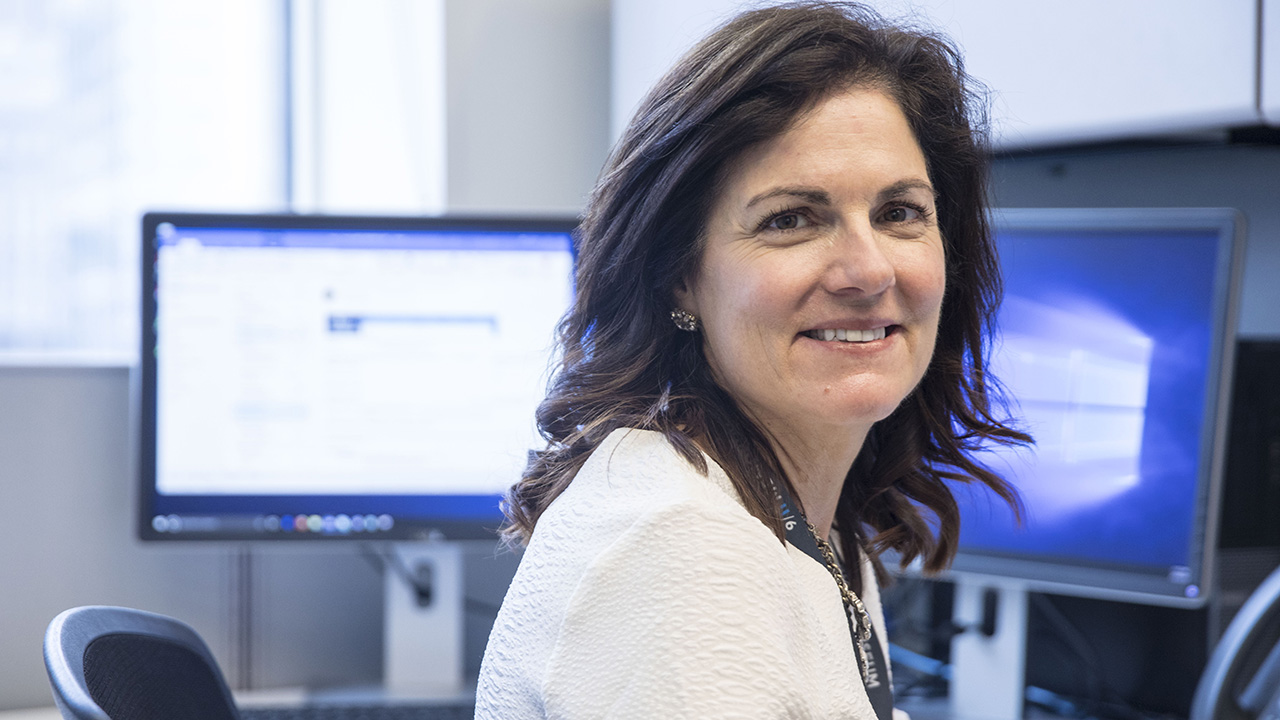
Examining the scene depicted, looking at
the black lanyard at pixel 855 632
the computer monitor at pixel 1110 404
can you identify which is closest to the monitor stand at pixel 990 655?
the computer monitor at pixel 1110 404

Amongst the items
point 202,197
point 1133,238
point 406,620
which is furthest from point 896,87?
point 202,197

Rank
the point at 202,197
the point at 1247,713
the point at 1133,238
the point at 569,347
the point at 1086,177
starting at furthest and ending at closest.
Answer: the point at 202,197 → the point at 1086,177 → the point at 1133,238 → the point at 1247,713 → the point at 569,347

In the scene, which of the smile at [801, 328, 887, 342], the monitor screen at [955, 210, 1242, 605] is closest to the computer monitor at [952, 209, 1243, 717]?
the monitor screen at [955, 210, 1242, 605]

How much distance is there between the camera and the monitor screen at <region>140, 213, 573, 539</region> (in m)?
1.19

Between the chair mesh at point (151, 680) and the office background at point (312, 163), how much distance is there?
476 millimetres

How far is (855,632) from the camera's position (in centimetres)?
81

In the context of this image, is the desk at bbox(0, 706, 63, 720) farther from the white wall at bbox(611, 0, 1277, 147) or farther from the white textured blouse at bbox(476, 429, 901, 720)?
the white wall at bbox(611, 0, 1277, 147)

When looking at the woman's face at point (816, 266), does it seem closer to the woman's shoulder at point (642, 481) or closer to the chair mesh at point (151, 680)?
the woman's shoulder at point (642, 481)

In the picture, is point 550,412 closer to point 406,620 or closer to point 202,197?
point 406,620

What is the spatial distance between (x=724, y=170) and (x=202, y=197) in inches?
58.0

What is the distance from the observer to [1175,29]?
94cm

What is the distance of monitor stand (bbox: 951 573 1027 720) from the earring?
0.58 metres

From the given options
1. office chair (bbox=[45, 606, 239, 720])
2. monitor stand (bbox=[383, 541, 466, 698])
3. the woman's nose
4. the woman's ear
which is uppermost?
the woman's nose

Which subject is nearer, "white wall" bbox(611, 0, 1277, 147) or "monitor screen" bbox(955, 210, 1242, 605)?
"white wall" bbox(611, 0, 1277, 147)
